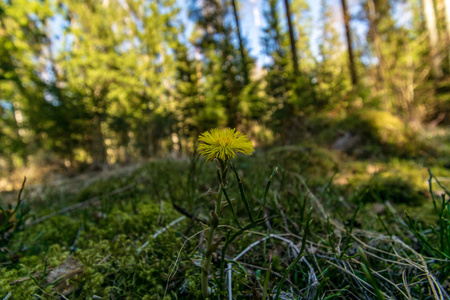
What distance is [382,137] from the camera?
4.08 m

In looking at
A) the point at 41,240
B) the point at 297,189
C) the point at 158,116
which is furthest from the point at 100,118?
the point at 297,189

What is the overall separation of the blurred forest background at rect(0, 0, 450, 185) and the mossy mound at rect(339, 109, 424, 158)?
71cm

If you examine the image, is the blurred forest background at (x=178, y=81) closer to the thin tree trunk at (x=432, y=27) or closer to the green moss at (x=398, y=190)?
the thin tree trunk at (x=432, y=27)

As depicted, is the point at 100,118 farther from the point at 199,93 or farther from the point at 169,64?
the point at 169,64

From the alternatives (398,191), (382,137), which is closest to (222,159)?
(398,191)

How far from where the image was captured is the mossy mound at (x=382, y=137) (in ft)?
12.4

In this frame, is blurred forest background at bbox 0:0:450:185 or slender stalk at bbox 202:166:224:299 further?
blurred forest background at bbox 0:0:450:185

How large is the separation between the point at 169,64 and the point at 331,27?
18.9 meters

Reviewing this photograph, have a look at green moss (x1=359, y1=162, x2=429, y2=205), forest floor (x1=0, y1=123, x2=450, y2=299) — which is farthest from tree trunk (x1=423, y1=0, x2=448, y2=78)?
forest floor (x1=0, y1=123, x2=450, y2=299)

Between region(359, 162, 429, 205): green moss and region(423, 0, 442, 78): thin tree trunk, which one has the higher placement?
region(423, 0, 442, 78): thin tree trunk

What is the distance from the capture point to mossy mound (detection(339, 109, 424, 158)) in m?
3.78

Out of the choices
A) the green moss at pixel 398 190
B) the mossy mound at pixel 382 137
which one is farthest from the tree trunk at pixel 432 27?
the green moss at pixel 398 190

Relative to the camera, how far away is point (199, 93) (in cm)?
755

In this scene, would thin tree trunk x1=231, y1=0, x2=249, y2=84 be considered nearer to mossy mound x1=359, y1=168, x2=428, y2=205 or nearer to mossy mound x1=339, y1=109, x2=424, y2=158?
mossy mound x1=339, y1=109, x2=424, y2=158
